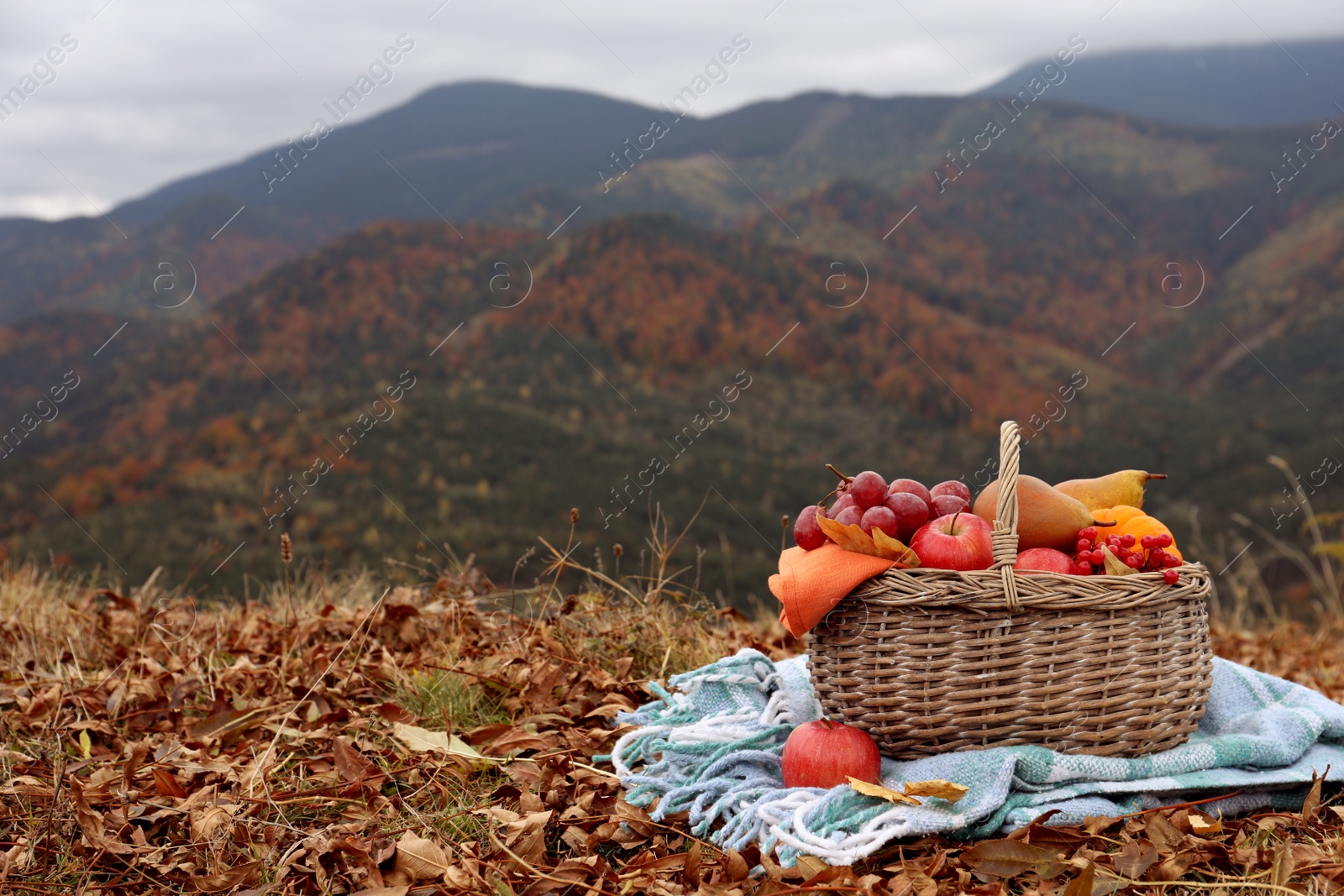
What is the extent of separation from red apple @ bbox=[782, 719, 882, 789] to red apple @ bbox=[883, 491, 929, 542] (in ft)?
1.73

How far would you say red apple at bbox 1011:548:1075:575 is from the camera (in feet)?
8.13

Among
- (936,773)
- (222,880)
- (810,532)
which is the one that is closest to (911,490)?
(810,532)

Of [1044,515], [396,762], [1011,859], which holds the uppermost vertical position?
[1044,515]

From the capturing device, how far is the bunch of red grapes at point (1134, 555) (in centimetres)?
249

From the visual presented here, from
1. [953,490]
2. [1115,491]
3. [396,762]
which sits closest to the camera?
[953,490]

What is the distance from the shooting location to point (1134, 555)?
249cm

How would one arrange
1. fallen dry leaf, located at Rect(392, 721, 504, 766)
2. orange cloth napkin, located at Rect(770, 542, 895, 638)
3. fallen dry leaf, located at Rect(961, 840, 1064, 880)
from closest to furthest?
fallen dry leaf, located at Rect(961, 840, 1064, 880)
orange cloth napkin, located at Rect(770, 542, 895, 638)
fallen dry leaf, located at Rect(392, 721, 504, 766)

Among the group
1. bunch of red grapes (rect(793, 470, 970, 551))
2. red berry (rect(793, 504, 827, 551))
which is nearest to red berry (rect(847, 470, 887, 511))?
bunch of red grapes (rect(793, 470, 970, 551))

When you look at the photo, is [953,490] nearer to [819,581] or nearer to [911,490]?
[911,490]

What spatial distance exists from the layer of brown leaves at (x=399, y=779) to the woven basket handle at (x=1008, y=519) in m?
0.55

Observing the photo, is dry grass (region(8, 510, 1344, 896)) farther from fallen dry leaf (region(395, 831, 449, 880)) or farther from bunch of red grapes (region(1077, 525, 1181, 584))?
bunch of red grapes (region(1077, 525, 1181, 584))

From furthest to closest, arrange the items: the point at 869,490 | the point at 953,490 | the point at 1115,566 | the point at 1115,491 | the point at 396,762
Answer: the point at 1115,491 < the point at 396,762 < the point at 953,490 < the point at 869,490 < the point at 1115,566

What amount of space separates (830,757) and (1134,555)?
95 centimetres

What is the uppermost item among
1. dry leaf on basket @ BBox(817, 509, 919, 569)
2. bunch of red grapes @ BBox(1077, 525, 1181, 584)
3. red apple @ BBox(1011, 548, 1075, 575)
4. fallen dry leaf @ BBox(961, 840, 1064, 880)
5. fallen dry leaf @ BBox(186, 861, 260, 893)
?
dry leaf on basket @ BBox(817, 509, 919, 569)
